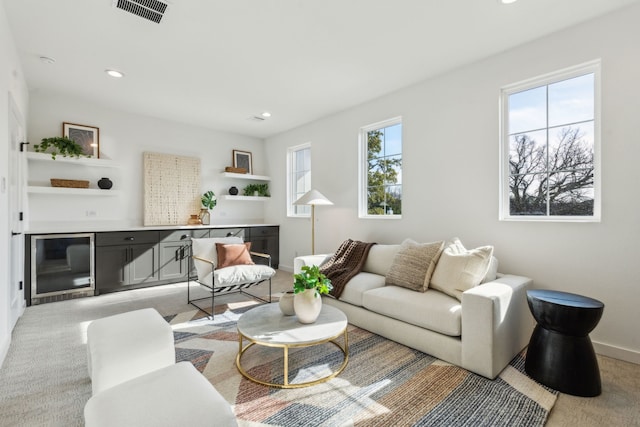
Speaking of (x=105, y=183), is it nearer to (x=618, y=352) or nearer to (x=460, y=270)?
(x=460, y=270)

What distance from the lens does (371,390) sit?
1951mm

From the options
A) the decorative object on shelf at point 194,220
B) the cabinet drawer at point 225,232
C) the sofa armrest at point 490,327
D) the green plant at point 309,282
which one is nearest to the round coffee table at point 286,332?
the green plant at point 309,282

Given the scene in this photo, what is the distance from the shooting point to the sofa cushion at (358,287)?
3013 mm

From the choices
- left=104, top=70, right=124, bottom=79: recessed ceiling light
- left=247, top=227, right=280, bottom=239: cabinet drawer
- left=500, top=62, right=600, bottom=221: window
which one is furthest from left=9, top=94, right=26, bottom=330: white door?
left=500, top=62, right=600, bottom=221: window

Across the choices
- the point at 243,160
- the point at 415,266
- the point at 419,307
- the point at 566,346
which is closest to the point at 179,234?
the point at 243,160

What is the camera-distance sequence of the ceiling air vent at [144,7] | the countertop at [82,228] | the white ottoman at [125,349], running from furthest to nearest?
the countertop at [82,228] → the ceiling air vent at [144,7] → the white ottoman at [125,349]

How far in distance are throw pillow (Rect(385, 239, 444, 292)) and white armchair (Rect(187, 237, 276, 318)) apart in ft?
4.95

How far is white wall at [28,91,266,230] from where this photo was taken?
4.21 m

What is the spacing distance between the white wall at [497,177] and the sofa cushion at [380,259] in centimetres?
44

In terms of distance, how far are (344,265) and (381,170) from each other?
147 cm

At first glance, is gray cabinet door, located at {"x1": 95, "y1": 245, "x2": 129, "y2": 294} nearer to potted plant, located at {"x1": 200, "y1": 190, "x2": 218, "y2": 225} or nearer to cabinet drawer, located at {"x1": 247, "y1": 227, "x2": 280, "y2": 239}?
potted plant, located at {"x1": 200, "y1": 190, "x2": 218, "y2": 225}

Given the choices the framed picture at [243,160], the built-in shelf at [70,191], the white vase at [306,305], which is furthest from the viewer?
the framed picture at [243,160]

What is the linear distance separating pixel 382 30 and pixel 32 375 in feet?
12.4

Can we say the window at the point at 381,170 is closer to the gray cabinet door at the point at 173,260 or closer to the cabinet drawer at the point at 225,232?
the cabinet drawer at the point at 225,232
